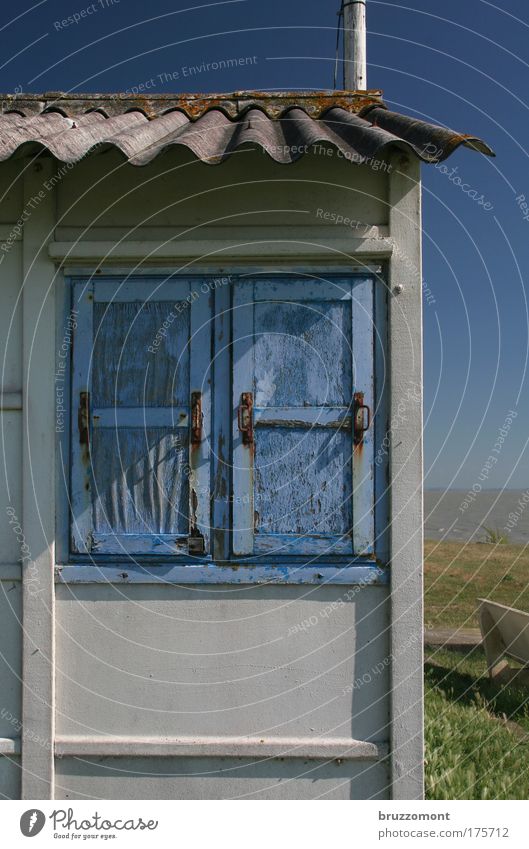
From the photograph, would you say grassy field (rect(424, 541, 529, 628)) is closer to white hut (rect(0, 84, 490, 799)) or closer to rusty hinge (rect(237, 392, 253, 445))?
white hut (rect(0, 84, 490, 799))

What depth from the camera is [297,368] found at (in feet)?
12.6

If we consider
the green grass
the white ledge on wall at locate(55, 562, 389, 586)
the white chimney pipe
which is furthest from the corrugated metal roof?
the green grass

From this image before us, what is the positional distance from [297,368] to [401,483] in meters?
0.82

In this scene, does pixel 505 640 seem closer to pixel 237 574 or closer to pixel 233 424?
pixel 237 574

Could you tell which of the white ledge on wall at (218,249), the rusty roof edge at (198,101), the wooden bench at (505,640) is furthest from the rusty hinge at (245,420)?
the wooden bench at (505,640)

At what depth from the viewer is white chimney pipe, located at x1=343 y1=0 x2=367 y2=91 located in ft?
16.4

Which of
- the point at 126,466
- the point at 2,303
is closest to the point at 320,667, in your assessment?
the point at 126,466

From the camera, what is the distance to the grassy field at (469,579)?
422 inches

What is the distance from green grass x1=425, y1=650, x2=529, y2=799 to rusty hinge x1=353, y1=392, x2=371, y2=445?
2.37m

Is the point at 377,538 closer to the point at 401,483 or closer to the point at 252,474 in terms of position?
the point at 401,483

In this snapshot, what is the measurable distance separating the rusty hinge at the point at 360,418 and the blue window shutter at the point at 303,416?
0.02m

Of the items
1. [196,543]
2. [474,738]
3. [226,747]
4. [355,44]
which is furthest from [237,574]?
[355,44]

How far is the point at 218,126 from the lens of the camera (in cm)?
383
